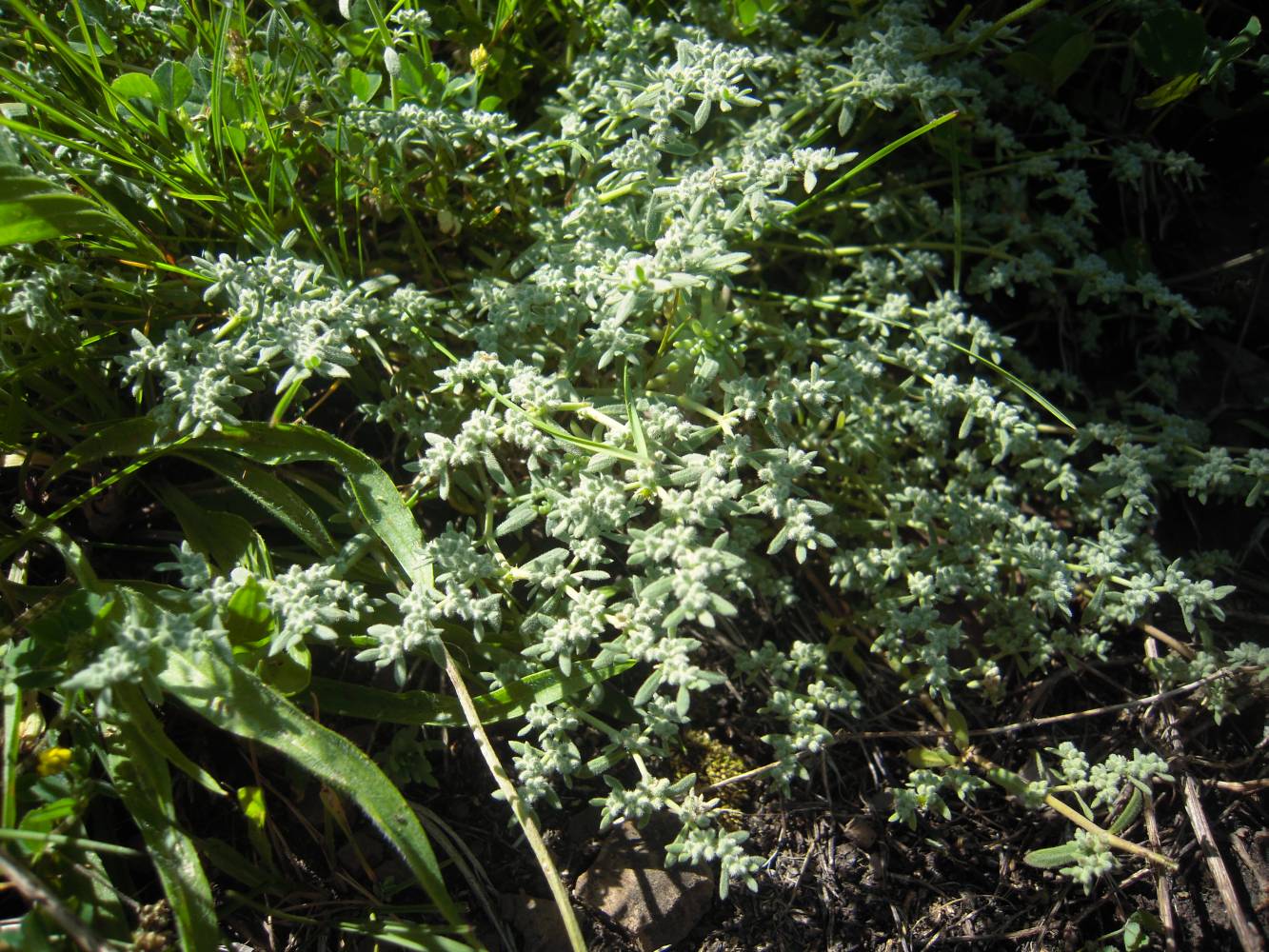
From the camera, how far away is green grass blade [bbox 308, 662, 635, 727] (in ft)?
7.47

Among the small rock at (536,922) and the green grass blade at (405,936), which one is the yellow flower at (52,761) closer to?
the green grass blade at (405,936)

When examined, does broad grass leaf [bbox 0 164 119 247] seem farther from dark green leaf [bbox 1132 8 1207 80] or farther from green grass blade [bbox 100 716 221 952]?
dark green leaf [bbox 1132 8 1207 80]

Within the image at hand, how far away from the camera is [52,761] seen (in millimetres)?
1963

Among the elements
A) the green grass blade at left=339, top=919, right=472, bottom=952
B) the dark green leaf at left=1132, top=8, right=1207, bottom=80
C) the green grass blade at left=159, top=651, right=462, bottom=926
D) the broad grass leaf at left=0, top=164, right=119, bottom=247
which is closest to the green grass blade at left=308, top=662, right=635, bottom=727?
the green grass blade at left=159, top=651, right=462, bottom=926

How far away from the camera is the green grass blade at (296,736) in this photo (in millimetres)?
1890

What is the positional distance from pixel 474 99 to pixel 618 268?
2.81 feet

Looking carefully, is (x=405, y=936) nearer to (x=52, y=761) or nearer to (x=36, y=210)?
(x=52, y=761)

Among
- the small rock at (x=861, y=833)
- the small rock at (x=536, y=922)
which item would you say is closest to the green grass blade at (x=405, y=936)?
the small rock at (x=536, y=922)

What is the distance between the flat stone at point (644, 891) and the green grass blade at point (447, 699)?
520 millimetres

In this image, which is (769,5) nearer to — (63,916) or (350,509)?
(350,509)

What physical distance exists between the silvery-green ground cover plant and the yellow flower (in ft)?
0.09

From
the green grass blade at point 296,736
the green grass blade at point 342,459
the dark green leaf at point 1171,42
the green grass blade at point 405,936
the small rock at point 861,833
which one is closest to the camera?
the green grass blade at point 296,736

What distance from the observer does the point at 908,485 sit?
2.82 m

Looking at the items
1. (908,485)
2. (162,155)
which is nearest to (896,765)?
(908,485)
